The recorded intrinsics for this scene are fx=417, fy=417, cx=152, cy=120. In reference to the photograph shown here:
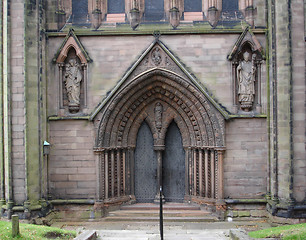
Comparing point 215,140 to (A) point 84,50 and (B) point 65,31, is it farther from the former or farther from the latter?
(B) point 65,31

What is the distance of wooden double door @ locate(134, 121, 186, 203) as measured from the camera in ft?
46.0

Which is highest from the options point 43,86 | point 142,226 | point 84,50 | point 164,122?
point 84,50

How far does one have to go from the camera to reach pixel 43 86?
12.9 meters

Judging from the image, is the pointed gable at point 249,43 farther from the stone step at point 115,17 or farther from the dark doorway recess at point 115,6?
the dark doorway recess at point 115,6

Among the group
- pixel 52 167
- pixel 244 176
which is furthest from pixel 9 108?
pixel 244 176

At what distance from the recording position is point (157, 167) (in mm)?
13969

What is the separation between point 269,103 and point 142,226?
5.45 meters

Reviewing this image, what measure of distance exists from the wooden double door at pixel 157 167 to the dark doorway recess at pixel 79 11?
400cm

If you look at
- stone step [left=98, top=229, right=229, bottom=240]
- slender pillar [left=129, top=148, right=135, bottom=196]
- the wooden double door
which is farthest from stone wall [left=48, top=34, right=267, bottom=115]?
stone step [left=98, top=229, right=229, bottom=240]

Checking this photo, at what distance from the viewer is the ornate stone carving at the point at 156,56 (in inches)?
518

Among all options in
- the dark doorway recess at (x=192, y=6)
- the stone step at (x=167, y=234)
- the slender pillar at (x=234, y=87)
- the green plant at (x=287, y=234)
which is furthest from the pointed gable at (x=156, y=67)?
the green plant at (x=287, y=234)

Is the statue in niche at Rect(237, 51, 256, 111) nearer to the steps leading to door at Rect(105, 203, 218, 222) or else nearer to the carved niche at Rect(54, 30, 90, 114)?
the steps leading to door at Rect(105, 203, 218, 222)

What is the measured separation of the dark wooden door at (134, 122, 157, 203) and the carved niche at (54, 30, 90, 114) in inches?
90.5

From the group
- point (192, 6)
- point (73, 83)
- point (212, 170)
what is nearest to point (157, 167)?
→ point (212, 170)
